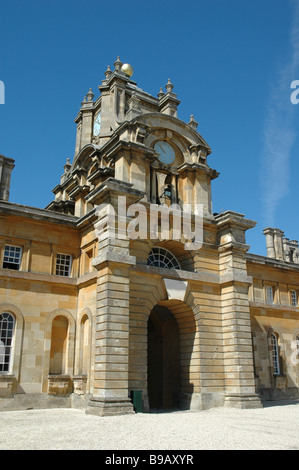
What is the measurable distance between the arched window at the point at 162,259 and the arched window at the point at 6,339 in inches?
271

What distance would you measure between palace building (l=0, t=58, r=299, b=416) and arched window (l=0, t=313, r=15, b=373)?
1.7 inches

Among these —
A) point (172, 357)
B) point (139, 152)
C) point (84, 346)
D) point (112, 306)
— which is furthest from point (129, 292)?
point (139, 152)

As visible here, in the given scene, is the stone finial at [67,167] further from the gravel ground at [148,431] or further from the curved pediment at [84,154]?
the gravel ground at [148,431]

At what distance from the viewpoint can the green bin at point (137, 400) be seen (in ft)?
53.1

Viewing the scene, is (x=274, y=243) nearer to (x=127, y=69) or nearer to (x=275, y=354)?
(x=275, y=354)

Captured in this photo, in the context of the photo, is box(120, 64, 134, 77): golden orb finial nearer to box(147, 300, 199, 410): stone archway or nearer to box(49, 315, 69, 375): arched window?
box(147, 300, 199, 410): stone archway

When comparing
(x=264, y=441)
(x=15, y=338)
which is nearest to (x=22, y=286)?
(x=15, y=338)

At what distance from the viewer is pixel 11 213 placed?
1972cm

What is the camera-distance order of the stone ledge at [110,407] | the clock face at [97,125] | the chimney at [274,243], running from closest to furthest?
the stone ledge at [110,407]
the clock face at [97,125]
the chimney at [274,243]

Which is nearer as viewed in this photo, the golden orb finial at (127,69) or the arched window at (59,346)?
the arched window at (59,346)

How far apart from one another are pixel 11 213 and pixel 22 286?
344cm

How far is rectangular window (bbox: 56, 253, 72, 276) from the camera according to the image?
833 inches

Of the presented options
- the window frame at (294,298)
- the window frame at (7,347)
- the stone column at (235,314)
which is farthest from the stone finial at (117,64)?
the window frame at (294,298)

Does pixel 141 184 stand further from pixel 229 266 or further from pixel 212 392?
pixel 212 392
